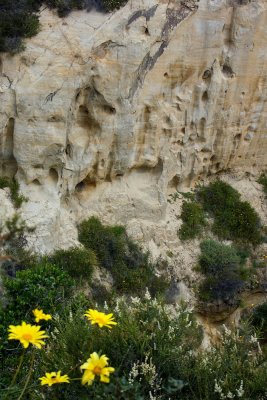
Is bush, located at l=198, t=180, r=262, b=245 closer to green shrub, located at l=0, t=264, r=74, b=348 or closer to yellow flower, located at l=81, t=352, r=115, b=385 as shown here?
green shrub, located at l=0, t=264, r=74, b=348

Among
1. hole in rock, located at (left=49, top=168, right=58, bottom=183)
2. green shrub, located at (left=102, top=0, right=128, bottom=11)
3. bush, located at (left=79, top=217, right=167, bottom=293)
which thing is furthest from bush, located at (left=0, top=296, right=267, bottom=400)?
green shrub, located at (left=102, top=0, right=128, bottom=11)

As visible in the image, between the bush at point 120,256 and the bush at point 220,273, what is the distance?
149 centimetres

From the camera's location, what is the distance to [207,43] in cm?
1506

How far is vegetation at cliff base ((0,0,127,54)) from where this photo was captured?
39.7 ft

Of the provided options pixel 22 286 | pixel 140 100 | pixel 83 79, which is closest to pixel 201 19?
pixel 140 100

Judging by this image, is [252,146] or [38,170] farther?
[252,146]

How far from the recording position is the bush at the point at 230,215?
55.2 feet

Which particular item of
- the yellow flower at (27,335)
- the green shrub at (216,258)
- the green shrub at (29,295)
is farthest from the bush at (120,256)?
the yellow flower at (27,335)

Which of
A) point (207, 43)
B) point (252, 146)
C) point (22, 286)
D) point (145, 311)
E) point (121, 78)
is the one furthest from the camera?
point (252, 146)

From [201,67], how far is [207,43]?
66 cm

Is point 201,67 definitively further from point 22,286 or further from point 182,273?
point 22,286

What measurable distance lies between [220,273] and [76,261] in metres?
4.65

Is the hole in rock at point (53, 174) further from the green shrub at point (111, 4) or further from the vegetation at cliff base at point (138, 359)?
the vegetation at cliff base at point (138, 359)

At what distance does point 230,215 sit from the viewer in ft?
55.6
